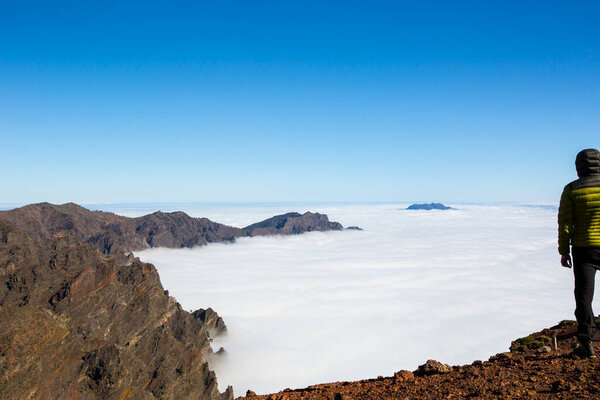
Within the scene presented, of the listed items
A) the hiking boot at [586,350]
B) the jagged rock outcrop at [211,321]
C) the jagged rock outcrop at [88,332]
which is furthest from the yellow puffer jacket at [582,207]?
the jagged rock outcrop at [211,321]

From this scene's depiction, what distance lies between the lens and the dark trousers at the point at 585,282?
839cm

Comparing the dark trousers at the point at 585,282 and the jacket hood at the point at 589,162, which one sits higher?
the jacket hood at the point at 589,162

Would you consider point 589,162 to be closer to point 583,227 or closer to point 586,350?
point 583,227

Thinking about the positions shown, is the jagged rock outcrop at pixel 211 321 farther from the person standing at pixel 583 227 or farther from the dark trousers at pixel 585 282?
the person standing at pixel 583 227

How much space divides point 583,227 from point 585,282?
4.30 ft

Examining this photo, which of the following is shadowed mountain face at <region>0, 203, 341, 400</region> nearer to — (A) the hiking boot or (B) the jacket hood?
(A) the hiking boot

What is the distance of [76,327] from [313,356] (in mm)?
108775

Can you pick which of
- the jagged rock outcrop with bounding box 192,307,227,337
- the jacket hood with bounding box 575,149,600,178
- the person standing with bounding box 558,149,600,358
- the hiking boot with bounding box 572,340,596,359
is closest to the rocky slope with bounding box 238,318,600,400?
the hiking boot with bounding box 572,340,596,359

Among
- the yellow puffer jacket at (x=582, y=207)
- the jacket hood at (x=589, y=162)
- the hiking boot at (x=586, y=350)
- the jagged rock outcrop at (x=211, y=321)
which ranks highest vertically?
the jacket hood at (x=589, y=162)

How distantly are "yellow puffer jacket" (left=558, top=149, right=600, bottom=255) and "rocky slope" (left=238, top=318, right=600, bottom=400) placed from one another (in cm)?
280

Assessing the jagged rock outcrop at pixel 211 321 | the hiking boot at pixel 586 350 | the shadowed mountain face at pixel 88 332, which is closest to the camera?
the hiking boot at pixel 586 350

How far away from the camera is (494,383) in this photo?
8562 mm

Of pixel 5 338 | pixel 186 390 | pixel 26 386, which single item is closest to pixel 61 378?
pixel 26 386

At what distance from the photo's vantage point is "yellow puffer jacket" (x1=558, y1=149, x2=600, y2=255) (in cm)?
824
